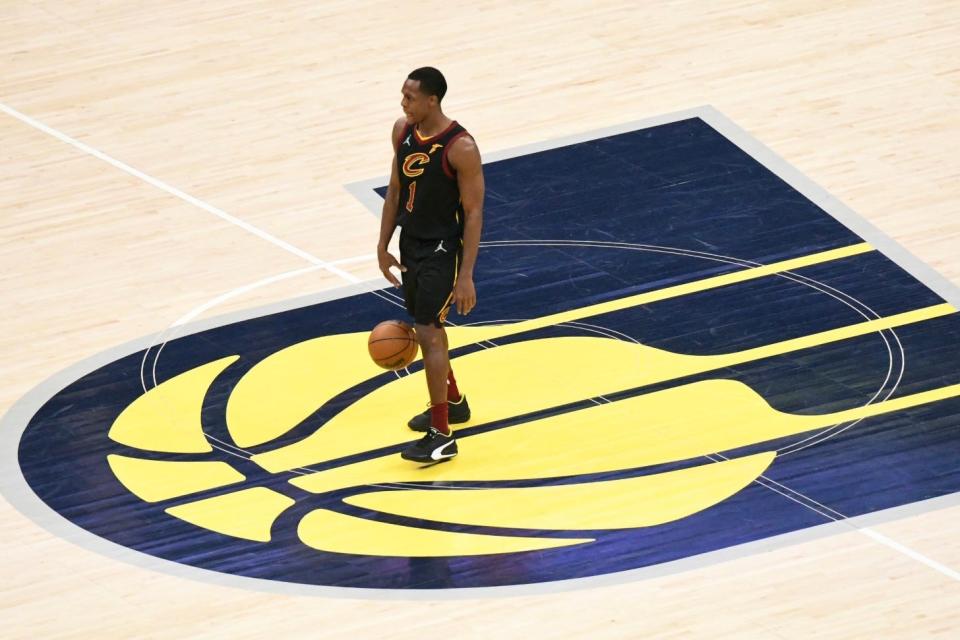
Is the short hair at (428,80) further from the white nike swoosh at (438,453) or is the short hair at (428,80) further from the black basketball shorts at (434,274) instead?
the white nike swoosh at (438,453)

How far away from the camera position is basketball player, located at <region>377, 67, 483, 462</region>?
10.9 m

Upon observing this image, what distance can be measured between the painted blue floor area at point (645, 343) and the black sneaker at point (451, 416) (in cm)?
16

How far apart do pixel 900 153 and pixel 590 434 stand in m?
4.05

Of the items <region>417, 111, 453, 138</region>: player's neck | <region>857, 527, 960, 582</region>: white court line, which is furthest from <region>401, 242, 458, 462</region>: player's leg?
<region>857, 527, 960, 582</region>: white court line

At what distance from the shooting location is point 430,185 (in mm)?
10945

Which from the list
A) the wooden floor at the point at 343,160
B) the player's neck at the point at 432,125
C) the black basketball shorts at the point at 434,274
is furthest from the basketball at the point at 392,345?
the wooden floor at the point at 343,160

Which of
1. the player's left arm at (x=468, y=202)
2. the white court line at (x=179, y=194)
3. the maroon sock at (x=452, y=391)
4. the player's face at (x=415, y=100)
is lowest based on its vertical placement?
the maroon sock at (x=452, y=391)

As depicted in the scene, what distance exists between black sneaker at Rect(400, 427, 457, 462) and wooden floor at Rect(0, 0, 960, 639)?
129cm

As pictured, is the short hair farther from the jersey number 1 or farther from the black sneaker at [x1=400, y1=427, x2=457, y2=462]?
the black sneaker at [x1=400, y1=427, x2=457, y2=462]

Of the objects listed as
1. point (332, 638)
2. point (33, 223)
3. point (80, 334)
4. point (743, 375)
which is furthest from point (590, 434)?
point (33, 223)

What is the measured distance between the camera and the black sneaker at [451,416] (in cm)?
1159

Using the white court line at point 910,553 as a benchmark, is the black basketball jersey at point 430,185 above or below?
above

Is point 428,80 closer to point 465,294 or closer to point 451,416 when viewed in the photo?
point 465,294

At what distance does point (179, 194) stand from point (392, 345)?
11.9 ft
